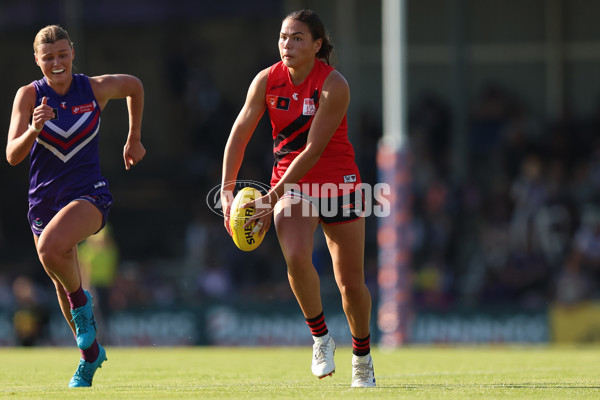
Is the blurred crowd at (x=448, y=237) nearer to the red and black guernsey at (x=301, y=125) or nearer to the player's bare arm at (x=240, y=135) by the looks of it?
the red and black guernsey at (x=301, y=125)

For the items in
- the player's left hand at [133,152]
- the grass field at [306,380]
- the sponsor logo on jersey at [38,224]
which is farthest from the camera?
the player's left hand at [133,152]

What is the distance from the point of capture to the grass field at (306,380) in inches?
268

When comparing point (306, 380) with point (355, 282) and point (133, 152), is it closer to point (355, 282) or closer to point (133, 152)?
point (355, 282)

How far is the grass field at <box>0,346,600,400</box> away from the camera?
6.82 metres

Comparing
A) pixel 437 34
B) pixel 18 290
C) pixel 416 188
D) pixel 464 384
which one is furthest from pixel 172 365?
pixel 437 34

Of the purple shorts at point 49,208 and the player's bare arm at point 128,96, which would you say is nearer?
the purple shorts at point 49,208

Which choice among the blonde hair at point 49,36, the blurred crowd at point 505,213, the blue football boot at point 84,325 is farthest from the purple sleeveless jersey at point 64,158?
the blurred crowd at point 505,213

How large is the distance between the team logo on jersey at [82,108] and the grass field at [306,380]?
1823mm

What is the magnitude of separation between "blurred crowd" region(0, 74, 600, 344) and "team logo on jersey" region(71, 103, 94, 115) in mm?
10151

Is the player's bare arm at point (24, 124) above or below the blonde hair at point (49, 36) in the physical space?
below

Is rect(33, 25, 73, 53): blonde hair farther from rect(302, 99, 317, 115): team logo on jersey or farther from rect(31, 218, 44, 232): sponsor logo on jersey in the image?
rect(302, 99, 317, 115): team logo on jersey

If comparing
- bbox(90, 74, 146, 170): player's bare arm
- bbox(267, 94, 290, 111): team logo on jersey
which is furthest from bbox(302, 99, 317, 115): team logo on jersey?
bbox(90, 74, 146, 170): player's bare arm

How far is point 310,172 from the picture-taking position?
23.8ft

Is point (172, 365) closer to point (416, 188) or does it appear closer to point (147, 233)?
point (416, 188)
